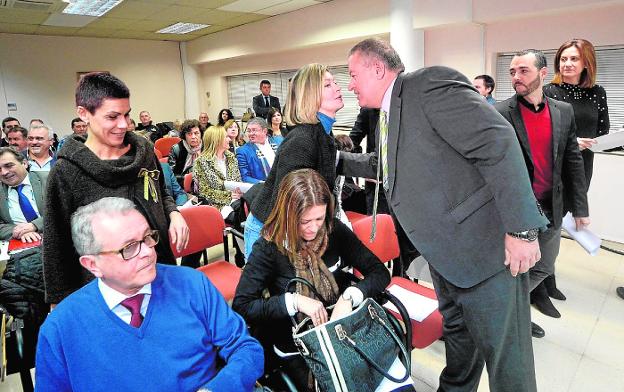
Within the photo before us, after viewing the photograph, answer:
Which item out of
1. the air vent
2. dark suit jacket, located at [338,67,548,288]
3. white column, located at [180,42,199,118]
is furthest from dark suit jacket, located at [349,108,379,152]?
white column, located at [180,42,199,118]

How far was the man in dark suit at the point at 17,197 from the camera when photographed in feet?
8.52

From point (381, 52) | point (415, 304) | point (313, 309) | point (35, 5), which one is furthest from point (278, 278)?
point (35, 5)

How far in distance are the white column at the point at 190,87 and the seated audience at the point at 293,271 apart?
10671mm

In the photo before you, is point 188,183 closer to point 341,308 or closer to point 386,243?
point 386,243

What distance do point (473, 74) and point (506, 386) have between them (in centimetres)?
464

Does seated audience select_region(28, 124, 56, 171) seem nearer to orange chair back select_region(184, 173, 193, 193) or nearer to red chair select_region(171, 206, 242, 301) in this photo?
orange chair back select_region(184, 173, 193, 193)

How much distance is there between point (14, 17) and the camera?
23.8 ft

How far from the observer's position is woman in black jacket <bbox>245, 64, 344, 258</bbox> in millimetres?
1738

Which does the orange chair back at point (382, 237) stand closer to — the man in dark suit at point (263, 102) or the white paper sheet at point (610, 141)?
the white paper sheet at point (610, 141)

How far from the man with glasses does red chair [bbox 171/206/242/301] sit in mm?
1225

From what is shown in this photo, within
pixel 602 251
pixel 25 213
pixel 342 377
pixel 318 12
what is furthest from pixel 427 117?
pixel 318 12

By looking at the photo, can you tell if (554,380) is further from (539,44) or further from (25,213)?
(539,44)

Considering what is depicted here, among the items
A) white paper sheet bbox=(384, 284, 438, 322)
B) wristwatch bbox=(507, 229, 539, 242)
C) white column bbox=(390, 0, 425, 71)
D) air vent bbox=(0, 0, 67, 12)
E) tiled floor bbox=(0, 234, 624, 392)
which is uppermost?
air vent bbox=(0, 0, 67, 12)

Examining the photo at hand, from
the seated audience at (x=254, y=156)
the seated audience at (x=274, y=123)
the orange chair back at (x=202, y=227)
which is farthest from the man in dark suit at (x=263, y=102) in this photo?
the orange chair back at (x=202, y=227)
